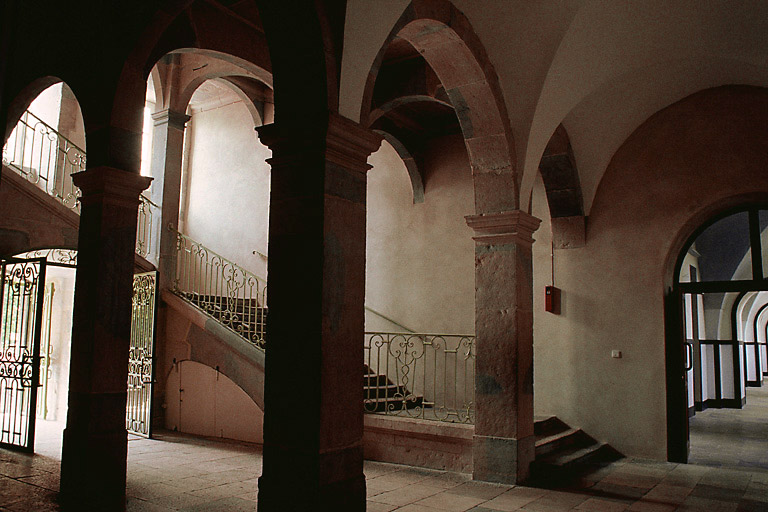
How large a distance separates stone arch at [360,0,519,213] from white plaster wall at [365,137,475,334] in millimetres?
2775

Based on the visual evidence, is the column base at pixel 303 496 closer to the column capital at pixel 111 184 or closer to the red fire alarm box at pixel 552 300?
the column capital at pixel 111 184

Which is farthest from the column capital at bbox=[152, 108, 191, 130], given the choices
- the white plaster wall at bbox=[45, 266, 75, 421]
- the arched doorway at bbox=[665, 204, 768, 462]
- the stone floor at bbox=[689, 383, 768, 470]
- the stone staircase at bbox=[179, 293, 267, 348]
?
the stone floor at bbox=[689, 383, 768, 470]

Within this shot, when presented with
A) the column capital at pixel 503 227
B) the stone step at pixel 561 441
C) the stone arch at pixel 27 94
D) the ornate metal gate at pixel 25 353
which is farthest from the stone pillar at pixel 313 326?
the ornate metal gate at pixel 25 353

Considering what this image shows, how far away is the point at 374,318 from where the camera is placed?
32.0 feet

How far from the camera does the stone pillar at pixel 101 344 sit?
472 cm

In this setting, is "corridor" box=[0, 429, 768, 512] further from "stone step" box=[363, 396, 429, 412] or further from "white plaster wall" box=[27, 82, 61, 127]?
"white plaster wall" box=[27, 82, 61, 127]

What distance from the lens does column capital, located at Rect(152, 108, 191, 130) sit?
877cm

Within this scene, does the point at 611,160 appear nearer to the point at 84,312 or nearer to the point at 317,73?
the point at 317,73

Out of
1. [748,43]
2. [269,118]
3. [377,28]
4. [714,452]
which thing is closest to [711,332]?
[714,452]

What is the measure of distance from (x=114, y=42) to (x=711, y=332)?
44.1 feet

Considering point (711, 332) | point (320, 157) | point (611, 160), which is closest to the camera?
point (320, 157)

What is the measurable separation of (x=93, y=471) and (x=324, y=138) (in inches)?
125

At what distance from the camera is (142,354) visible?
7.81 meters

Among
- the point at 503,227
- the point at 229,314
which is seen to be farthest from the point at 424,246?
the point at 503,227
